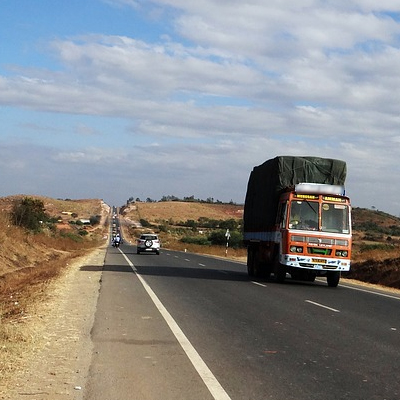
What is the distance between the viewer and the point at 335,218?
21969mm

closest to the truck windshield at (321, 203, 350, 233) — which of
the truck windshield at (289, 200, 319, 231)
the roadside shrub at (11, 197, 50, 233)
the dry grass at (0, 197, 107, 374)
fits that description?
the truck windshield at (289, 200, 319, 231)

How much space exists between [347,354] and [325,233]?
39.6ft

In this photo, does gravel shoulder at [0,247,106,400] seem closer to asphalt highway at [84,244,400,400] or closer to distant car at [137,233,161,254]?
asphalt highway at [84,244,400,400]

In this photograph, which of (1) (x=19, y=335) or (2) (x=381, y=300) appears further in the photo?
(2) (x=381, y=300)

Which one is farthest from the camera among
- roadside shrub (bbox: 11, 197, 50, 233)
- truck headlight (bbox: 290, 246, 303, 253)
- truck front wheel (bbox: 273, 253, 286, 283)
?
roadside shrub (bbox: 11, 197, 50, 233)

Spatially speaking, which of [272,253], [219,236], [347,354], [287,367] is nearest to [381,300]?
[272,253]

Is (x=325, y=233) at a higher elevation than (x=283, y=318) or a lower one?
higher

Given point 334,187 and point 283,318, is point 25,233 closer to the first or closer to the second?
point 334,187

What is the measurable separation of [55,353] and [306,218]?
543 inches

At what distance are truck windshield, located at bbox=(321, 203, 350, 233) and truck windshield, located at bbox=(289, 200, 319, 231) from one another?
0.88ft

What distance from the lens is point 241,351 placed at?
985 centimetres

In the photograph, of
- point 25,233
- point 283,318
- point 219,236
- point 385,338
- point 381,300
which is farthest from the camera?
Answer: point 219,236

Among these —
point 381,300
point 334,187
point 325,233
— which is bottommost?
point 381,300

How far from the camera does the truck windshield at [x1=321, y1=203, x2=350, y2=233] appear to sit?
21.9 meters
